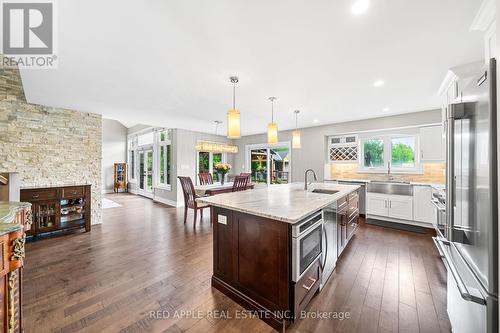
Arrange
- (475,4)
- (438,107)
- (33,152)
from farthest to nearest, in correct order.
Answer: (438,107) → (33,152) → (475,4)

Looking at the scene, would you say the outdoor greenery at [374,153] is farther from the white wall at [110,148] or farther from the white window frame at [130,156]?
the white wall at [110,148]

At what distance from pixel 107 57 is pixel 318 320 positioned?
3258 millimetres

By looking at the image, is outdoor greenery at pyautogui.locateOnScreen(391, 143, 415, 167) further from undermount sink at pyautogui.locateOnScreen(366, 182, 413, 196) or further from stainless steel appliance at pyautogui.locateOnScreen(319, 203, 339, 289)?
stainless steel appliance at pyautogui.locateOnScreen(319, 203, 339, 289)

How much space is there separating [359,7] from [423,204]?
4.04m

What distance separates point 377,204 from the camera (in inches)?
170

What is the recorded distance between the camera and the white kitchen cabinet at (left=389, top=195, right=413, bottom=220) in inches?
156

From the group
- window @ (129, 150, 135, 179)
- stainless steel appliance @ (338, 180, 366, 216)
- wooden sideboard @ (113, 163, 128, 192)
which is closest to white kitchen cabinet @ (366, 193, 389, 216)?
stainless steel appliance @ (338, 180, 366, 216)

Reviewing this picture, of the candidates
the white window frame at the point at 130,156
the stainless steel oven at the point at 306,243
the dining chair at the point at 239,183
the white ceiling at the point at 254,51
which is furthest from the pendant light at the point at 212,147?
the white window frame at the point at 130,156

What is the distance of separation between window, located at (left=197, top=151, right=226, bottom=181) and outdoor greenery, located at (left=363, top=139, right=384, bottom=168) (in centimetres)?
487

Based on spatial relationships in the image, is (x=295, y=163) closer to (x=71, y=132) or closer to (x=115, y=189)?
(x=71, y=132)

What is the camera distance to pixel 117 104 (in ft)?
12.1

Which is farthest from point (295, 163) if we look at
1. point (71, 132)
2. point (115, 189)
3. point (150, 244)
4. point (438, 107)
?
point (115, 189)

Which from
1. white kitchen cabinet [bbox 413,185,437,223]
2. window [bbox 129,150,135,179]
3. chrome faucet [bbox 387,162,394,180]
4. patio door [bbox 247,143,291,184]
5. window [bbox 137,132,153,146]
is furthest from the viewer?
window [bbox 129,150,135,179]

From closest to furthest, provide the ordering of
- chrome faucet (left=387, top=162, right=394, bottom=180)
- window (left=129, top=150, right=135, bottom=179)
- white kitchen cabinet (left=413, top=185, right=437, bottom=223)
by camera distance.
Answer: white kitchen cabinet (left=413, top=185, right=437, bottom=223) → chrome faucet (left=387, top=162, right=394, bottom=180) → window (left=129, top=150, right=135, bottom=179)
